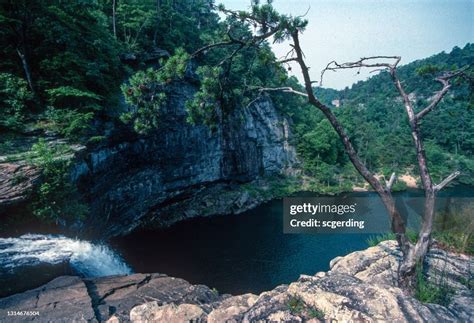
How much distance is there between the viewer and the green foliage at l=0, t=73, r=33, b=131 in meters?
10.4

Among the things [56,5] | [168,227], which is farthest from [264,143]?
[56,5]

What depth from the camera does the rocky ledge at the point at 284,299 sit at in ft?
13.1

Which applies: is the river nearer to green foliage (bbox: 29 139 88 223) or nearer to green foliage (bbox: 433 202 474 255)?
green foliage (bbox: 29 139 88 223)

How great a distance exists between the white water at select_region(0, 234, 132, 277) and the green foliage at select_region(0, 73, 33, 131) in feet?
15.2

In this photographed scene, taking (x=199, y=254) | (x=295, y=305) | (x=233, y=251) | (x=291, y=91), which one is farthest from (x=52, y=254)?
(x=233, y=251)

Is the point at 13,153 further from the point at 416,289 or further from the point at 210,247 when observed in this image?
the point at 210,247

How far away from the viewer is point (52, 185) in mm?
9656

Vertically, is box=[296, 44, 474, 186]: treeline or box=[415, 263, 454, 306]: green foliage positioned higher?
box=[296, 44, 474, 186]: treeline

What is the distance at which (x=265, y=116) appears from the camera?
35.7 m

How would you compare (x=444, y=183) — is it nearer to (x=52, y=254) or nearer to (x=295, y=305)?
(x=295, y=305)

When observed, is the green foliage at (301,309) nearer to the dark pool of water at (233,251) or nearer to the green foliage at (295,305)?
the green foliage at (295,305)

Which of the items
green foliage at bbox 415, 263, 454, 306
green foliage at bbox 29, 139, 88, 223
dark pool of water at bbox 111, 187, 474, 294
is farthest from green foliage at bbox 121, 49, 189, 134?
dark pool of water at bbox 111, 187, 474, 294

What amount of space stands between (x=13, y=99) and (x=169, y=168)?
38.2ft

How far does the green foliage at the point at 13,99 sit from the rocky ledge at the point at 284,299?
264 inches
